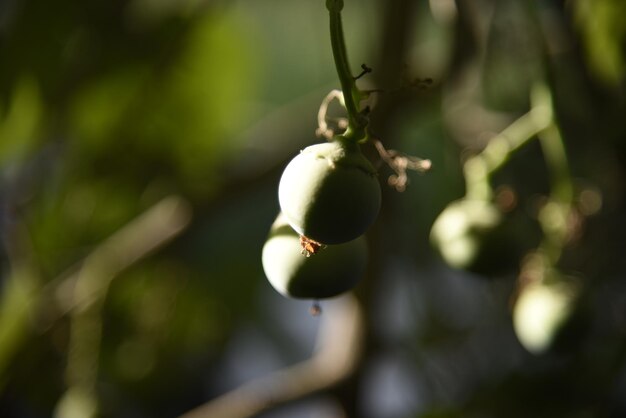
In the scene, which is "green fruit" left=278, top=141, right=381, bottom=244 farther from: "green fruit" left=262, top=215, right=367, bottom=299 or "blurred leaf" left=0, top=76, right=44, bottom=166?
"blurred leaf" left=0, top=76, right=44, bottom=166

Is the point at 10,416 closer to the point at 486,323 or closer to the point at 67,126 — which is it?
the point at 67,126

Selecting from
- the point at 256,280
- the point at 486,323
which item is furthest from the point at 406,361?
the point at 256,280

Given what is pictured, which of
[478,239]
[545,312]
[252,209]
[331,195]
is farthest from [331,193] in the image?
[252,209]

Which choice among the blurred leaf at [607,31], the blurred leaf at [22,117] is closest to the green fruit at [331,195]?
the blurred leaf at [607,31]

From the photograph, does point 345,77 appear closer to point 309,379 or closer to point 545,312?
point 545,312

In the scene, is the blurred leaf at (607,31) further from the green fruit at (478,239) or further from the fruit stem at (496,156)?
the green fruit at (478,239)

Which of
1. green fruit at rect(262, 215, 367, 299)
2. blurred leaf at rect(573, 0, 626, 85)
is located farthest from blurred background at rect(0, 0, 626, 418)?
green fruit at rect(262, 215, 367, 299)
